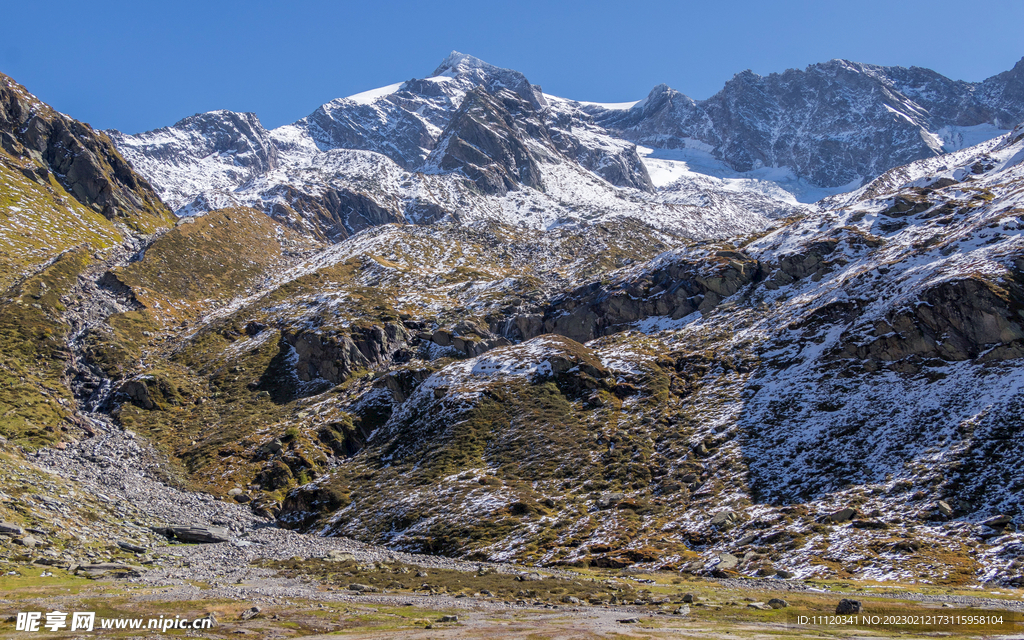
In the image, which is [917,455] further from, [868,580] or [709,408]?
[709,408]

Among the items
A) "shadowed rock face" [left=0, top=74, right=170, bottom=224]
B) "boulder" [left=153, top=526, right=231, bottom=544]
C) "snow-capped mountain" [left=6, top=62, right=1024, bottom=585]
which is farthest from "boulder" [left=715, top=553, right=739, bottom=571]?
"shadowed rock face" [left=0, top=74, right=170, bottom=224]

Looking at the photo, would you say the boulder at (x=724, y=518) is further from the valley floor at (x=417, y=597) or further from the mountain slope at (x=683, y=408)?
the valley floor at (x=417, y=597)

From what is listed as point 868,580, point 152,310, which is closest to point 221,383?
point 152,310

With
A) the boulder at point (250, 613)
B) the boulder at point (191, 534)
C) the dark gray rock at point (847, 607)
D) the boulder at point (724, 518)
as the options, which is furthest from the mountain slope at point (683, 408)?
the boulder at point (250, 613)

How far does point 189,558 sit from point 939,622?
53.0 meters

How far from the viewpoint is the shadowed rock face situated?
173 metres

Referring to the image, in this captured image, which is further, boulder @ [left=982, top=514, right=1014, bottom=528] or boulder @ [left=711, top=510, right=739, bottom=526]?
boulder @ [left=711, top=510, right=739, bottom=526]

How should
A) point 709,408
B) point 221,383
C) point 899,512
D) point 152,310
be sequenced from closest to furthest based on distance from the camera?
1. point 899,512
2. point 709,408
3. point 221,383
4. point 152,310

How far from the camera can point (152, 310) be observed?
130 meters

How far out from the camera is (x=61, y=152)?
589ft

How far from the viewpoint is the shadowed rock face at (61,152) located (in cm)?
17312

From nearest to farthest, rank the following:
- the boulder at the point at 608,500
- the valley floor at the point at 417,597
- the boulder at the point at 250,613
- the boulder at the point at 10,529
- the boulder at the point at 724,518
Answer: the valley floor at the point at 417,597 → the boulder at the point at 250,613 → the boulder at the point at 10,529 → the boulder at the point at 724,518 → the boulder at the point at 608,500

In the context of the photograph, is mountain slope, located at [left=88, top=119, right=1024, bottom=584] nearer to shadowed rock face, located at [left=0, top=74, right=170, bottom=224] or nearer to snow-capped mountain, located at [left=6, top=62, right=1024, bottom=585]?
snow-capped mountain, located at [left=6, top=62, right=1024, bottom=585]

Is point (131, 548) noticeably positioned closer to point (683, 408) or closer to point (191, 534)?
point (191, 534)
